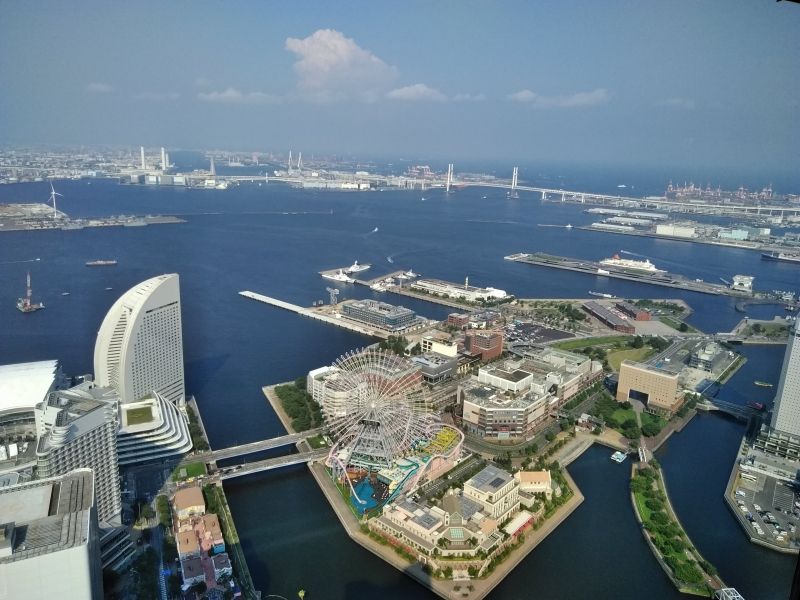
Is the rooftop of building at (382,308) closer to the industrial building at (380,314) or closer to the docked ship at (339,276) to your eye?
the industrial building at (380,314)

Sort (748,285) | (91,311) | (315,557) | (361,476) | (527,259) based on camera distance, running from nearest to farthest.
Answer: (315,557)
(361,476)
(91,311)
(748,285)
(527,259)

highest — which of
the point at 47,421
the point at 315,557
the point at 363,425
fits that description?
the point at 47,421

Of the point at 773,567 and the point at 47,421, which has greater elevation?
the point at 47,421

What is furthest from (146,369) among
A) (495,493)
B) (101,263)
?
(101,263)

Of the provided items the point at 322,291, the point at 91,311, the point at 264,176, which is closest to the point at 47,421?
the point at 91,311

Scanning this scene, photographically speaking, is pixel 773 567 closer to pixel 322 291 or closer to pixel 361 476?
pixel 361 476

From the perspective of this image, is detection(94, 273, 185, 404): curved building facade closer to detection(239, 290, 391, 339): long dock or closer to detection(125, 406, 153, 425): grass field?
detection(125, 406, 153, 425): grass field

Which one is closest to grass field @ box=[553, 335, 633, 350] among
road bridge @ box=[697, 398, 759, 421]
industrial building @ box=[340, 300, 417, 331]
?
road bridge @ box=[697, 398, 759, 421]
